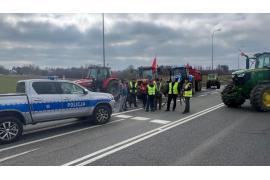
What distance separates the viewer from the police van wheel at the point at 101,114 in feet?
32.4

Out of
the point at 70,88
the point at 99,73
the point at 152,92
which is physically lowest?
the point at 152,92

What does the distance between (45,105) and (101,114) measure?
2221mm

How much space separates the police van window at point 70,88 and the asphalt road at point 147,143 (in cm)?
127

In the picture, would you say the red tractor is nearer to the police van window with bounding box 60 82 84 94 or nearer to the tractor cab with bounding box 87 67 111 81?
the tractor cab with bounding box 87 67 111 81

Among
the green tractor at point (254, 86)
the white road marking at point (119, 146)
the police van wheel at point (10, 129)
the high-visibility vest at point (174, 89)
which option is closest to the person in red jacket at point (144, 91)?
the high-visibility vest at point (174, 89)

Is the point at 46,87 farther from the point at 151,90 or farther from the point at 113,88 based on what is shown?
the point at 113,88

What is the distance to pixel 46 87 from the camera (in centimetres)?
874

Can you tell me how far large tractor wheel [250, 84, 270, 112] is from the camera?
38.8ft

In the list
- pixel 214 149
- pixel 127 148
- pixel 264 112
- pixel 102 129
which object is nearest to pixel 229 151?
pixel 214 149

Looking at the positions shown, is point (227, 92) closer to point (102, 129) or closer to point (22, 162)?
point (102, 129)

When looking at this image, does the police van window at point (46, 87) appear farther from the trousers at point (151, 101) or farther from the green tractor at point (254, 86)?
the green tractor at point (254, 86)

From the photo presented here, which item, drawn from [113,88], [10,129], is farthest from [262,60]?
[10,129]

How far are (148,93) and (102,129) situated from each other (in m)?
4.84

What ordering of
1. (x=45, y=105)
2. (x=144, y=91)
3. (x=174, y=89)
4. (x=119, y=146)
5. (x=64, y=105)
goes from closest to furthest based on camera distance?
1. (x=119, y=146)
2. (x=45, y=105)
3. (x=64, y=105)
4. (x=174, y=89)
5. (x=144, y=91)
